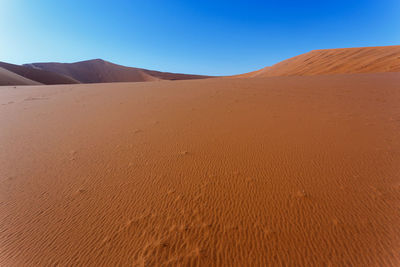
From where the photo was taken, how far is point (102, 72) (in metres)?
55.6

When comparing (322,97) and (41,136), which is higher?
(322,97)

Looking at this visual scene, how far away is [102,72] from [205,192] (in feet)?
213

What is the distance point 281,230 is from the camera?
7.29 feet

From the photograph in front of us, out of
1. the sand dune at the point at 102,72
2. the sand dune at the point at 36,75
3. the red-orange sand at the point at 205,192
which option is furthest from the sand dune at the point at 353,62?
the sand dune at the point at 102,72

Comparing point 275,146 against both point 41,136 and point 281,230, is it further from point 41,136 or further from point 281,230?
point 41,136

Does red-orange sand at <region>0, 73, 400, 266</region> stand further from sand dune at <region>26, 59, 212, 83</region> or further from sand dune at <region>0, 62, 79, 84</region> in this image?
sand dune at <region>26, 59, 212, 83</region>

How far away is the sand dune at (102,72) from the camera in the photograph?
51781 mm

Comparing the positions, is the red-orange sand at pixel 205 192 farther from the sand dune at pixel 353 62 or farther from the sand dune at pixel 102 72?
the sand dune at pixel 102 72

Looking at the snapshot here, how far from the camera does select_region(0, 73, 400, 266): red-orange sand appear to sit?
204 cm

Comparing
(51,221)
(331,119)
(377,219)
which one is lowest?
(51,221)

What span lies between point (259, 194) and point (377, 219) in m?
1.52

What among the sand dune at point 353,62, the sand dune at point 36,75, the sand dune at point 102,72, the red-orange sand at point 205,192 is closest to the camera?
the red-orange sand at point 205,192

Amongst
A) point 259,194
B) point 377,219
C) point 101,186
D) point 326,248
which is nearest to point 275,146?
point 259,194

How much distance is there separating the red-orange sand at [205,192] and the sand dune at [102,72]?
180 feet
